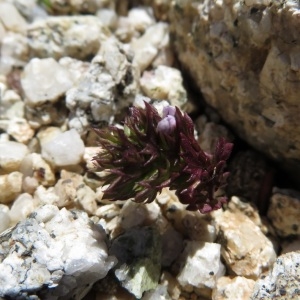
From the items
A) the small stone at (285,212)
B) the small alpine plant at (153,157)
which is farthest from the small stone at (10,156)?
the small stone at (285,212)

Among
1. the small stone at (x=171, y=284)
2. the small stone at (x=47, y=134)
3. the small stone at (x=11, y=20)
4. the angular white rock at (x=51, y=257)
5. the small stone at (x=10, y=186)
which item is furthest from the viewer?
the small stone at (x=11, y=20)

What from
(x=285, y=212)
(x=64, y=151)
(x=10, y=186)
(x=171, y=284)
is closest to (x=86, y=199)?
(x=64, y=151)

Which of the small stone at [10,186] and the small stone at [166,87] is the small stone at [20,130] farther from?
the small stone at [166,87]

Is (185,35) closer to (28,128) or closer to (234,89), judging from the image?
(234,89)

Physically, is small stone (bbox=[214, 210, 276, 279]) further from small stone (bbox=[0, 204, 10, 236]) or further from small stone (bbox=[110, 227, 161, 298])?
small stone (bbox=[0, 204, 10, 236])

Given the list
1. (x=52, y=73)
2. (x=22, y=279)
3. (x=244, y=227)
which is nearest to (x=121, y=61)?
(x=52, y=73)

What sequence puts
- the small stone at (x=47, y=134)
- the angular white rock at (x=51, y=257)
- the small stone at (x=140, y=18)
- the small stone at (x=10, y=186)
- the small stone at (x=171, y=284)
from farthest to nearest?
the small stone at (x=140, y=18)
the small stone at (x=47, y=134)
the small stone at (x=10, y=186)
the small stone at (x=171, y=284)
the angular white rock at (x=51, y=257)

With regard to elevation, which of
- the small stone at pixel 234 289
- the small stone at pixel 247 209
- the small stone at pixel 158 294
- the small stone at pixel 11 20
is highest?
the small stone at pixel 11 20

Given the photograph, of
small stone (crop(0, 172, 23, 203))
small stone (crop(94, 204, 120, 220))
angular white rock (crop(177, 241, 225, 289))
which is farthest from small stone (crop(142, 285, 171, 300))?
small stone (crop(0, 172, 23, 203))
